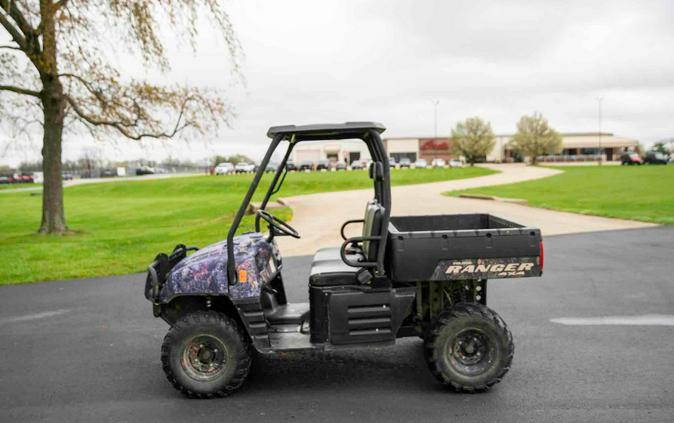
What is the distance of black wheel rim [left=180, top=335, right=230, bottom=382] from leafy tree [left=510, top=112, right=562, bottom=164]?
82424mm

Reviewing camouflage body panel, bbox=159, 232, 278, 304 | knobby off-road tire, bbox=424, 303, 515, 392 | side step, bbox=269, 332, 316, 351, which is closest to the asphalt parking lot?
knobby off-road tire, bbox=424, 303, 515, 392

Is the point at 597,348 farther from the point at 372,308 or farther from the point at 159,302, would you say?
the point at 159,302

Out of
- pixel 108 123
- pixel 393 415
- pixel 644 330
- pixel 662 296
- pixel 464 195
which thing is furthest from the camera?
pixel 464 195

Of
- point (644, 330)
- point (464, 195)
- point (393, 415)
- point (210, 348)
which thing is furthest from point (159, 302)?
point (464, 195)

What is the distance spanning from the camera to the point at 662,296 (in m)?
7.57

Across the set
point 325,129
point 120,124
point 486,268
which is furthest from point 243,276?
point 120,124

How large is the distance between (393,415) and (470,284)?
54.7 inches

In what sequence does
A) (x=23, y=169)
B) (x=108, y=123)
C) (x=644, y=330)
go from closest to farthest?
(x=644, y=330) → (x=108, y=123) → (x=23, y=169)

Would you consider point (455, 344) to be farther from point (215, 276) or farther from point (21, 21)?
point (21, 21)

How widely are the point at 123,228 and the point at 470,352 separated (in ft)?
57.5

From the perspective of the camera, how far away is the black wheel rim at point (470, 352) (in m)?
4.65

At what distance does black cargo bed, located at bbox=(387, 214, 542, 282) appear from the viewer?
4.52 metres

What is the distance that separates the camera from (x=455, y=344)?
15.4 feet

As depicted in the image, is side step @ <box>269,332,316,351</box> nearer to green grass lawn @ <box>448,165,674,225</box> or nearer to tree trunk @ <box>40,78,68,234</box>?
green grass lawn @ <box>448,165,674,225</box>
